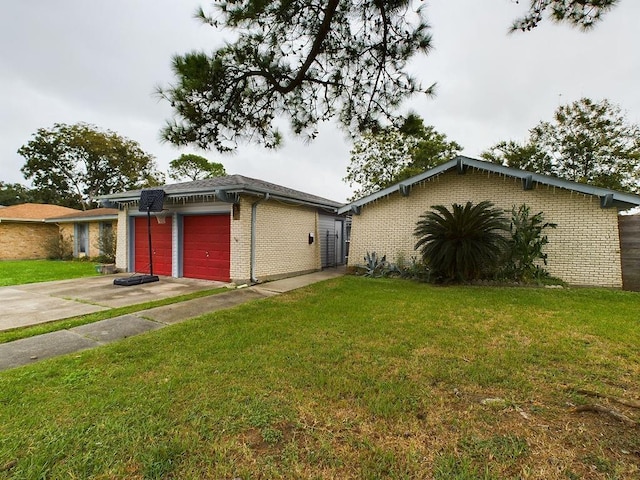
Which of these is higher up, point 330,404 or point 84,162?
point 84,162

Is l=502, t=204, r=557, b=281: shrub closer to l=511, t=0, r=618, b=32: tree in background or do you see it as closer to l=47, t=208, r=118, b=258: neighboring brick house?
l=511, t=0, r=618, b=32: tree in background

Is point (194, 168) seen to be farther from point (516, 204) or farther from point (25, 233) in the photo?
point (516, 204)

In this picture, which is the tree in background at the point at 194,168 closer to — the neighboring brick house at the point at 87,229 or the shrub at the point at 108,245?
the neighboring brick house at the point at 87,229

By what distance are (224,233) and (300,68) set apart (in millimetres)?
5671

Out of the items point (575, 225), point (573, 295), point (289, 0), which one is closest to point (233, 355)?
point (289, 0)

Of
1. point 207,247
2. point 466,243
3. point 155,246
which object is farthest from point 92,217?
point 466,243

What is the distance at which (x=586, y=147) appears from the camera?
670 inches

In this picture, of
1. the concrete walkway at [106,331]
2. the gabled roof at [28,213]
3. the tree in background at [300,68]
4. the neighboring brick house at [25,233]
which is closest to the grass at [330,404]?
the concrete walkway at [106,331]

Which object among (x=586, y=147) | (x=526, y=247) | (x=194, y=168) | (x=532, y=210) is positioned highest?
(x=194, y=168)

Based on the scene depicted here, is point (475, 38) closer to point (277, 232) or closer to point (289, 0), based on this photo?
point (289, 0)

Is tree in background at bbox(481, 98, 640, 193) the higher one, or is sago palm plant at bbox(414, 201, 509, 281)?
tree in background at bbox(481, 98, 640, 193)

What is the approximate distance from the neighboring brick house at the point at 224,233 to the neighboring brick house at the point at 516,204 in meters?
2.01

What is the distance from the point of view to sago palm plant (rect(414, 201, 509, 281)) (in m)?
7.70

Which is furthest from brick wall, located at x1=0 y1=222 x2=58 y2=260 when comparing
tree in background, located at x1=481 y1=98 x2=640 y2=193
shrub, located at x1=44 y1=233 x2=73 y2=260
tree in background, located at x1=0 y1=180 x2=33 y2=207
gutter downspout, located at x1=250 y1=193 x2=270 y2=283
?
tree in background, located at x1=481 y1=98 x2=640 y2=193
